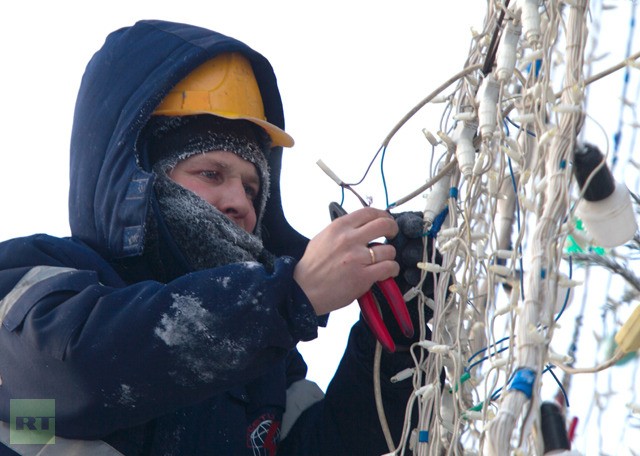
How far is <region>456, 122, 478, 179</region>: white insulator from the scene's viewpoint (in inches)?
104

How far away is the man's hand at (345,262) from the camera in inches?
101

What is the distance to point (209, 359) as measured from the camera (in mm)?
2477

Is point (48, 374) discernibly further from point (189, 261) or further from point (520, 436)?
point (520, 436)

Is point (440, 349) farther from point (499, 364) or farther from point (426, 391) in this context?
point (499, 364)

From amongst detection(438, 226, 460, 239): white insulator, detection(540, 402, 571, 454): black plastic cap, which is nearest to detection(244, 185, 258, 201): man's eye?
detection(438, 226, 460, 239): white insulator

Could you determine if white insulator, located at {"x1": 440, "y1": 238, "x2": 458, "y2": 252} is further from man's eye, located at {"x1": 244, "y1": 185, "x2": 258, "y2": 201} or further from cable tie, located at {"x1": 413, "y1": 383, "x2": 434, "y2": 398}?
man's eye, located at {"x1": 244, "y1": 185, "x2": 258, "y2": 201}

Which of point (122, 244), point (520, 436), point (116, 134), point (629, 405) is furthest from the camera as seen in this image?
point (116, 134)

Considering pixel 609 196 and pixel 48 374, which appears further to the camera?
pixel 48 374

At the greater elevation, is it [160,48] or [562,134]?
[160,48]

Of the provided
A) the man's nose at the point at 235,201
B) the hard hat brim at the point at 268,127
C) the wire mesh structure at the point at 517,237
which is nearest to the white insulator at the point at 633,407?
the wire mesh structure at the point at 517,237

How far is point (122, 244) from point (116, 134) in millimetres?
393

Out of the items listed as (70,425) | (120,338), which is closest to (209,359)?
(120,338)

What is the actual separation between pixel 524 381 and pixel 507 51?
90 cm

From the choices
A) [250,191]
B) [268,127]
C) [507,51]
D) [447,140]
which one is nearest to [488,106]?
[507,51]
